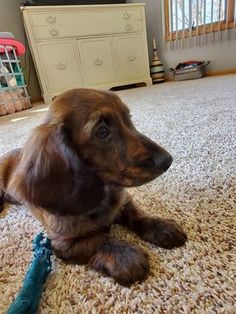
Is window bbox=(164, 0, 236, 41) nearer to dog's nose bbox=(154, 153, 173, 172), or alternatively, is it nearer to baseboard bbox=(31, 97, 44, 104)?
baseboard bbox=(31, 97, 44, 104)

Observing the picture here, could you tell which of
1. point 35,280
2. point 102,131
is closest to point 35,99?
point 102,131

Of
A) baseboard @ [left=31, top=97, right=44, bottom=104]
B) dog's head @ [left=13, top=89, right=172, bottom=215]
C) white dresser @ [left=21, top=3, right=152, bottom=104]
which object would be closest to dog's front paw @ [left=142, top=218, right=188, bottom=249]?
dog's head @ [left=13, top=89, right=172, bottom=215]

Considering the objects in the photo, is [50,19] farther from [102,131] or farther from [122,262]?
[122,262]

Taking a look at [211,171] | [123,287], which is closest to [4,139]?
[211,171]

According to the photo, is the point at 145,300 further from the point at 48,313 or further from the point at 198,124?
the point at 198,124

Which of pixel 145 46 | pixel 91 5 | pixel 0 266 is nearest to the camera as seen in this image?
pixel 0 266

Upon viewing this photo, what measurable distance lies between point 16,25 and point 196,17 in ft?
7.75

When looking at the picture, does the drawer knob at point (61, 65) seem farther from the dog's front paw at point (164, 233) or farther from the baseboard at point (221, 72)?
the dog's front paw at point (164, 233)

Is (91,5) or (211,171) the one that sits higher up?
(91,5)

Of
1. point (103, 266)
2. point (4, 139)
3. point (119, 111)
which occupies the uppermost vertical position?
point (119, 111)

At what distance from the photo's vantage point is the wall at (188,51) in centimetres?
332

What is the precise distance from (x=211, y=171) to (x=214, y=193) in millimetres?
140

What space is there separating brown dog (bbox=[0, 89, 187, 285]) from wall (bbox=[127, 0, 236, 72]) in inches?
129

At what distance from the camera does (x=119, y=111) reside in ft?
2.02
